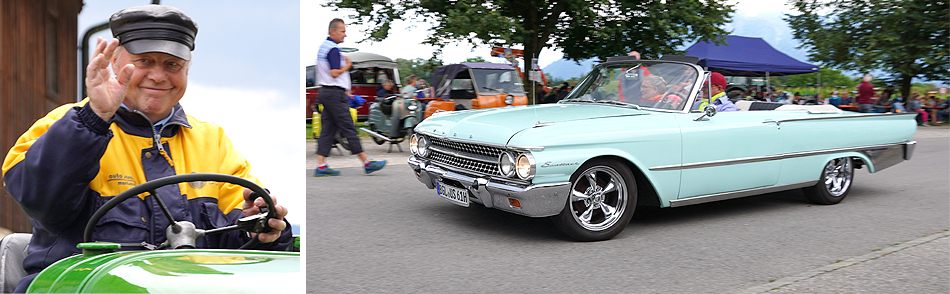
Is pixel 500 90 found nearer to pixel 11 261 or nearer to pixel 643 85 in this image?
pixel 643 85

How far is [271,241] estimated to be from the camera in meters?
2.34

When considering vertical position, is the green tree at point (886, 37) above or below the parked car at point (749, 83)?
above

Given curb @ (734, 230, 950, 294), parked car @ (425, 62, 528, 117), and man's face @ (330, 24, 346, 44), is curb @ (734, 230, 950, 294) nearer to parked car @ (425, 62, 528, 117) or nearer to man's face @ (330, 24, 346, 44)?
man's face @ (330, 24, 346, 44)

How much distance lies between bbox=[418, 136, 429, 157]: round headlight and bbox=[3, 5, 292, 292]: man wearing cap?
3.38 m

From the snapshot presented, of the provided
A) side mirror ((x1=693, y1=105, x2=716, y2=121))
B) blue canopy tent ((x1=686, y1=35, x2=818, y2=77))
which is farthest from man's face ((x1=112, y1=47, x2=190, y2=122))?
blue canopy tent ((x1=686, y1=35, x2=818, y2=77))

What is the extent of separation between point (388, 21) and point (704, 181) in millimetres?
15080

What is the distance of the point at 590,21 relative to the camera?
1916 cm

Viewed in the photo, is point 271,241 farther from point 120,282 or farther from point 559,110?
point 559,110

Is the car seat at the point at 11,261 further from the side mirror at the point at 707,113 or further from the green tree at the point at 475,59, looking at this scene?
the green tree at the point at 475,59

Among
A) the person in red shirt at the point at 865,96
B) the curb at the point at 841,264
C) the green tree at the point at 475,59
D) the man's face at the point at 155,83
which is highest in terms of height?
the green tree at the point at 475,59

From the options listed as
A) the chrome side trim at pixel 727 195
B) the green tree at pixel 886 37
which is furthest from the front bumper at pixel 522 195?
the green tree at pixel 886 37

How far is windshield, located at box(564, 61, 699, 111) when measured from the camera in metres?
5.91

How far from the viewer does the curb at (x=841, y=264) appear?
3928 mm

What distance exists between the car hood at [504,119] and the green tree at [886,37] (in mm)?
24682
